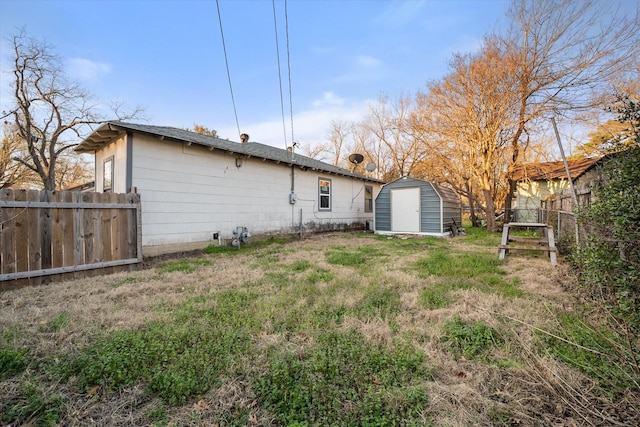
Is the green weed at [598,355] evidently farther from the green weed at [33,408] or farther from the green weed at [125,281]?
the green weed at [125,281]

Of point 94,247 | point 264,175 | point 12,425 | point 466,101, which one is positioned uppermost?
point 466,101

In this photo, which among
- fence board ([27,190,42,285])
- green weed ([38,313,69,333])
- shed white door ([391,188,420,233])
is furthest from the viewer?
shed white door ([391,188,420,233])

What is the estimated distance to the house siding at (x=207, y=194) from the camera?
6.16 m

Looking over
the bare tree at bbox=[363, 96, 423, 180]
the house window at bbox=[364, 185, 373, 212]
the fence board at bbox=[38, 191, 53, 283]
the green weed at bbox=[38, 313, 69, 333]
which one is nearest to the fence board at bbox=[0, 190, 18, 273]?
the fence board at bbox=[38, 191, 53, 283]

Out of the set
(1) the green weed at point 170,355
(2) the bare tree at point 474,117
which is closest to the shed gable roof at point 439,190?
(2) the bare tree at point 474,117

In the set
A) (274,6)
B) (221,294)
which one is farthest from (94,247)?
(274,6)

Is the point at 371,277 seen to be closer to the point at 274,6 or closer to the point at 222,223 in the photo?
the point at 222,223

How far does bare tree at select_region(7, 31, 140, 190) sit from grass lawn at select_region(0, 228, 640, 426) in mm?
16175

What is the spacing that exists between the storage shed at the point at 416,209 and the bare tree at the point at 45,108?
16.2 meters

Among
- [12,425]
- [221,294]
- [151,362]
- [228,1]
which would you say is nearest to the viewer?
[12,425]

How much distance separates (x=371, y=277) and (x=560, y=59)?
449 inches

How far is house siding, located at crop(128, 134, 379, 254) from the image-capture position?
6164 millimetres

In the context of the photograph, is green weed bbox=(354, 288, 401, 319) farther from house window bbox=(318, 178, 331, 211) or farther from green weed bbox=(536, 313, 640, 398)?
house window bbox=(318, 178, 331, 211)

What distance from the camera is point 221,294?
3578 millimetres
